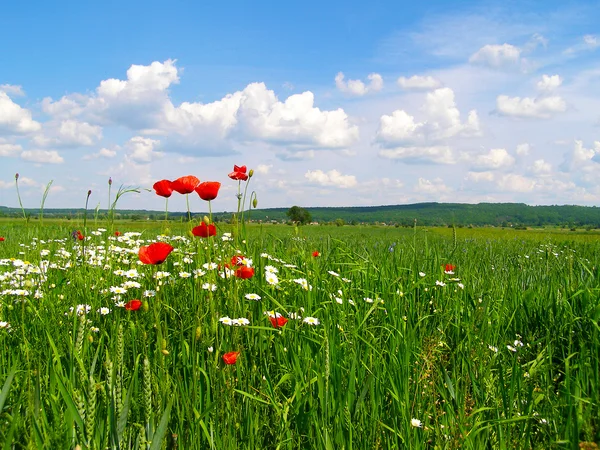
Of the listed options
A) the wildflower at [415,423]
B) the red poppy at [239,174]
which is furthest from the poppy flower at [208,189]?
the wildflower at [415,423]

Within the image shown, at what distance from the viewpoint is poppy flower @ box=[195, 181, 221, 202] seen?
9.03 feet

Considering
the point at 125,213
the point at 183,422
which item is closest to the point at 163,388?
the point at 183,422

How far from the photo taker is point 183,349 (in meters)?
2.62

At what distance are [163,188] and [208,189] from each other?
1.07 feet

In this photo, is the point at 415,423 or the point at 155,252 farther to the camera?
the point at 155,252

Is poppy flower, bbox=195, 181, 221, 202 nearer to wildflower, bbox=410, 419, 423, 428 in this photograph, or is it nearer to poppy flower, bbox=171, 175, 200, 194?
poppy flower, bbox=171, 175, 200, 194

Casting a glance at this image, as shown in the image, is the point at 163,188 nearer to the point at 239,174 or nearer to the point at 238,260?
the point at 239,174

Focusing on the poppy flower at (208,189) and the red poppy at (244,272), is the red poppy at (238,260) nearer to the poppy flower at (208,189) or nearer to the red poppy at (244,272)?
the red poppy at (244,272)

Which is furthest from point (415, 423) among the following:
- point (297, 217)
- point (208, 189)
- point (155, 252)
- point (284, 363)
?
point (297, 217)

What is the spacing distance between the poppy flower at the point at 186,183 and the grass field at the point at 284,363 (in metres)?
0.37

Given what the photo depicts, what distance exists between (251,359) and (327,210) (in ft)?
577

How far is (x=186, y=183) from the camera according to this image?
9.02 ft

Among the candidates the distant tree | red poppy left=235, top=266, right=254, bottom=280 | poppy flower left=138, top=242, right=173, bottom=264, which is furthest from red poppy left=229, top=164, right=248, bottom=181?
the distant tree

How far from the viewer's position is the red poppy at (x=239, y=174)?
3.10 meters
